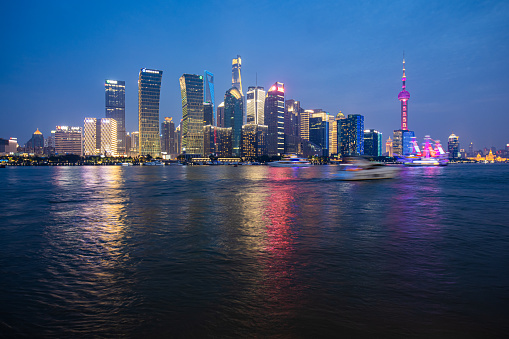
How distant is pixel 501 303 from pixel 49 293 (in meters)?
12.2

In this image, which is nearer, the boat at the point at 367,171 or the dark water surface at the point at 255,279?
the dark water surface at the point at 255,279

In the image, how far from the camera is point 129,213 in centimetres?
2431

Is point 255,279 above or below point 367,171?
below

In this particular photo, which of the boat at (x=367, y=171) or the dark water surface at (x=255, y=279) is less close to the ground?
the boat at (x=367, y=171)

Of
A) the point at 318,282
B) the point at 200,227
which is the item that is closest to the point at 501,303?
the point at 318,282

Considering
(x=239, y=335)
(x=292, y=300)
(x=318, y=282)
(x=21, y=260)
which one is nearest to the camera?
(x=239, y=335)

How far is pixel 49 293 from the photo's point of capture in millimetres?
8836

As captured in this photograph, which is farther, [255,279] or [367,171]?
[367,171]

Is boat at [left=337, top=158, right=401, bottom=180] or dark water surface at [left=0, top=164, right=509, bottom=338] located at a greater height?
boat at [left=337, top=158, right=401, bottom=180]

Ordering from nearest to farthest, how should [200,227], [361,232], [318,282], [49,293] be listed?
[49,293] < [318,282] < [361,232] < [200,227]

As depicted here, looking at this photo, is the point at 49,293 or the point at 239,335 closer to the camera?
the point at 239,335

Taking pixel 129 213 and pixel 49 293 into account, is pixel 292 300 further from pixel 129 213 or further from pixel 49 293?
pixel 129 213

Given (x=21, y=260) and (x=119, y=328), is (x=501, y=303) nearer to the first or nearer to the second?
(x=119, y=328)

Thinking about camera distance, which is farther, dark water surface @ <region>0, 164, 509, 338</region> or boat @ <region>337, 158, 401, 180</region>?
boat @ <region>337, 158, 401, 180</region>
